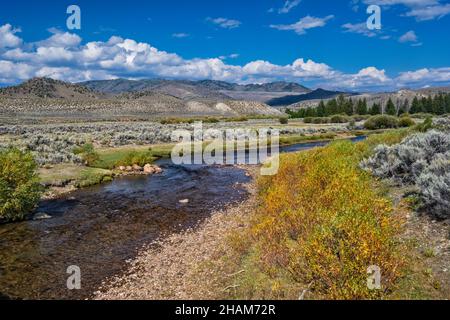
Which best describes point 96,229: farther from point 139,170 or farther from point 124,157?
point 124,157

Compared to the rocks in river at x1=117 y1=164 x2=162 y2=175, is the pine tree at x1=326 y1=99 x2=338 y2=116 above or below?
above

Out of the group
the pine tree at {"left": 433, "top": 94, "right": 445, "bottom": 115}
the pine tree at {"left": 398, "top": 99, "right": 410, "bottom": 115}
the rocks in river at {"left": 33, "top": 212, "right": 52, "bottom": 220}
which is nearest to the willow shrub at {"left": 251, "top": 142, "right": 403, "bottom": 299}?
the rocks in river at {"left": 33, "top": 212, "right": 52, "bottom": 220}

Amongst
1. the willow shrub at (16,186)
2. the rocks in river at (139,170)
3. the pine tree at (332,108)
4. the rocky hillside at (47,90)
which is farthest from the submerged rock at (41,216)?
the rocky hillside at (47,90)

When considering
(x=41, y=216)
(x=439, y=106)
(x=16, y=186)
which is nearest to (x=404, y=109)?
(x=439, y=106)

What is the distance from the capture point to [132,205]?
23844 millimetres

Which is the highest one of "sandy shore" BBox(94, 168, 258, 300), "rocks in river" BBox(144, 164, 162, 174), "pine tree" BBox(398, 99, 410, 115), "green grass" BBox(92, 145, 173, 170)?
"pine tree" BBox(398, 99, 410, 115)

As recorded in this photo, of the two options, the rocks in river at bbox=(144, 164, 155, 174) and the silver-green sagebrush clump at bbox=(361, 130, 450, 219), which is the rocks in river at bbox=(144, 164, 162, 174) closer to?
the rocks in river at bbox=(144, 164, 155, 174)

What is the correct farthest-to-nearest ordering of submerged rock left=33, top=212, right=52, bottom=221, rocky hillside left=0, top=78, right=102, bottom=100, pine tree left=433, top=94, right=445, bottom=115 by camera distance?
1. rocky hillside left=0, top=78, right=102, bottom=100
2. pine tree left=433, top=94, right=445, bottom=115
3. submerged rock left=33, top=212, right=52, bottom=221

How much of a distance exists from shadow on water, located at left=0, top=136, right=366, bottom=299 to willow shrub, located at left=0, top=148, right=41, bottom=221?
0.83 meters

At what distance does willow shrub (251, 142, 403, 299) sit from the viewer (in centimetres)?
957

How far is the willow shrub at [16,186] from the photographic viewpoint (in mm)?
19984

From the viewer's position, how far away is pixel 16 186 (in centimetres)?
2098
